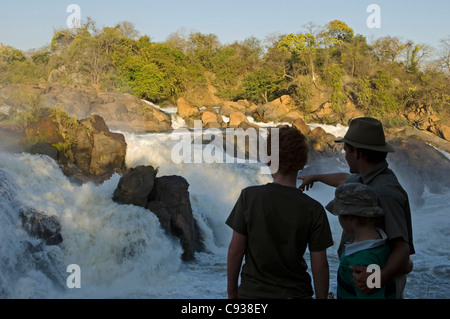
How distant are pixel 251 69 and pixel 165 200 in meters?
24.7

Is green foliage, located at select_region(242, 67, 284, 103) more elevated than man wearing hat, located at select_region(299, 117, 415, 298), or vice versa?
green foliage, located at select_region(242, 67, 284, 103)

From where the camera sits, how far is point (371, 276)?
2014 mm

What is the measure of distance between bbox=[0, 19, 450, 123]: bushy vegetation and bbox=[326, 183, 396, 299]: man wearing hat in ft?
82.5

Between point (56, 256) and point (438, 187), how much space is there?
556 inches

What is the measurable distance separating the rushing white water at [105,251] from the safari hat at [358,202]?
5.06 metres

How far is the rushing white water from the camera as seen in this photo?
21.6ft

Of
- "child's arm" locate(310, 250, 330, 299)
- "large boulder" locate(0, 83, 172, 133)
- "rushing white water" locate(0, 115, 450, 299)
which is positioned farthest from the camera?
"large boulder" locate(0, 83, 172, 133)

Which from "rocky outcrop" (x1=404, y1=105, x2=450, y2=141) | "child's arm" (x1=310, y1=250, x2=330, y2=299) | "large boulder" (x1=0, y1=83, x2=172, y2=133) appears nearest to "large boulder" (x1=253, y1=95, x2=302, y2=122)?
"large boulder" (x1=0, y1=83, x2=172, y2=133)

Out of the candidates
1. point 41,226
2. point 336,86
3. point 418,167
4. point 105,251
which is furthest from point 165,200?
point 336,86

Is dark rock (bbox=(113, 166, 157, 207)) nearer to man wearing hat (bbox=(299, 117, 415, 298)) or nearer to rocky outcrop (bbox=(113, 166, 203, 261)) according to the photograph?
rocky outcrop (bbox=(113, 166, 203, 261))

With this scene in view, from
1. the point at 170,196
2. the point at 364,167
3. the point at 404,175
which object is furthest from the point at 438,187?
the point at 364,167

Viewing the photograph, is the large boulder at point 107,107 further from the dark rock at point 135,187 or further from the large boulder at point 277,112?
the dark rock at point 135,187

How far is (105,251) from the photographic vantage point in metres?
7.60

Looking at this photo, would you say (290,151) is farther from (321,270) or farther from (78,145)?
(78,145)
